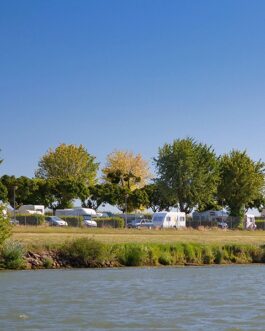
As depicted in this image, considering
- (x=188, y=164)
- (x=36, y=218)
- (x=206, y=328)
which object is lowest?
(x=206, y=328)

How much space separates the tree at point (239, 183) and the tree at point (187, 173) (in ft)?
12.3

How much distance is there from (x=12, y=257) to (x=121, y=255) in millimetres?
8287

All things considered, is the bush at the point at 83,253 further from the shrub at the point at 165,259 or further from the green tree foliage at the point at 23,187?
the green tree foliage at the point at 23,187

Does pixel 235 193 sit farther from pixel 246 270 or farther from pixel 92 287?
pixel 92 287

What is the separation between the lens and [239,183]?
4670 inches

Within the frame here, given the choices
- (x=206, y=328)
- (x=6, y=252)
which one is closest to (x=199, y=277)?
(x=6, y=252)

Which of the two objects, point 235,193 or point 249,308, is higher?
point 235,193

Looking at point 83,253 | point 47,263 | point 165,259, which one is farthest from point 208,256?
point 47,263

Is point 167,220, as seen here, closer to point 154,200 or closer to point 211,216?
point 211,216

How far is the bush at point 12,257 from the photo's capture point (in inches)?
1784

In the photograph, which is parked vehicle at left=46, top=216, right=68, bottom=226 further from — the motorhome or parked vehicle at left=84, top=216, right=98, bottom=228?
the motorhome

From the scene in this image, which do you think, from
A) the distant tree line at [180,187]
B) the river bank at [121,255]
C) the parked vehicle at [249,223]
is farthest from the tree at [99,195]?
the river bank at [121,255]

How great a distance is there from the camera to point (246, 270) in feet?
158

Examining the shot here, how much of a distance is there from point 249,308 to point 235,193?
9306 cm
